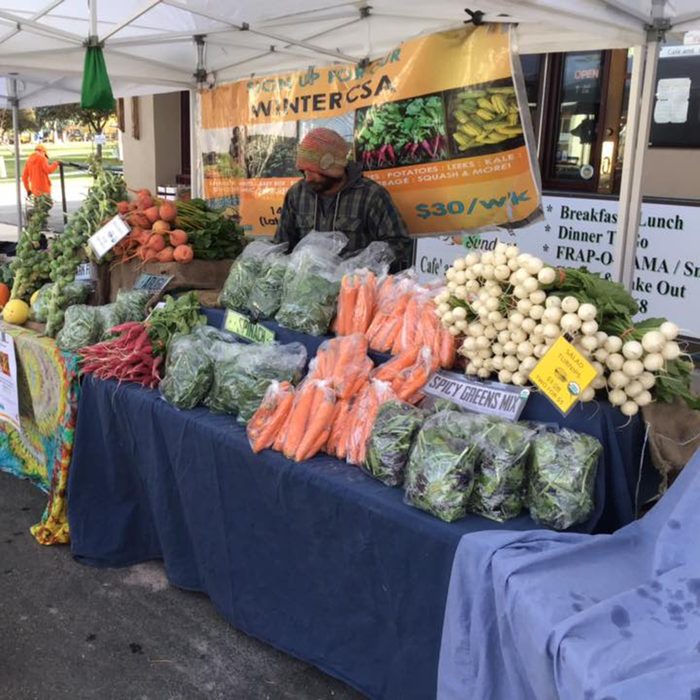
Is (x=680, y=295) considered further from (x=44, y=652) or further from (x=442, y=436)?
(x=44, y=652)

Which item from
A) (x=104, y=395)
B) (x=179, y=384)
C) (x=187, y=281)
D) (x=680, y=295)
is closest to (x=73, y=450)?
(x=104, y=395)

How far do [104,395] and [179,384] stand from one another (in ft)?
1.72

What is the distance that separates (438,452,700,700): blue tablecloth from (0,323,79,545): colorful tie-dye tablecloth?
2.15 m

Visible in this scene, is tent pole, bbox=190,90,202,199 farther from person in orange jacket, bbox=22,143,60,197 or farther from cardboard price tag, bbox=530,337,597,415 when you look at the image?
person in orange jacket, bbox=22,143,60,197

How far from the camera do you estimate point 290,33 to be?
4398 mm

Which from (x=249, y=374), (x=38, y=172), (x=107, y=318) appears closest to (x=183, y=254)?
(x=107, y=318)

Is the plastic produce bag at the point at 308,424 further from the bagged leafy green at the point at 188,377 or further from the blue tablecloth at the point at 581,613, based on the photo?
the blue tablecloth at the point at 581,613

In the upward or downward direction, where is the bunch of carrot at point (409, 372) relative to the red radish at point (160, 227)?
downward

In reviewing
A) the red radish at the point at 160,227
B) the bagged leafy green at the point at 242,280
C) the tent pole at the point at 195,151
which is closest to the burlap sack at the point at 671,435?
the bagged leafy green at the point at 242,280

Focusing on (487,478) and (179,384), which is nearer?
(487,478)

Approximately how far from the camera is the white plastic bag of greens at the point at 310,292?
2881mm

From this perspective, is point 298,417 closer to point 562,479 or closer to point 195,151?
point 562,479

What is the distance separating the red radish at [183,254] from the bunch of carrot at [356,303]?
1294mm

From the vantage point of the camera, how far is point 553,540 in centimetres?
181
